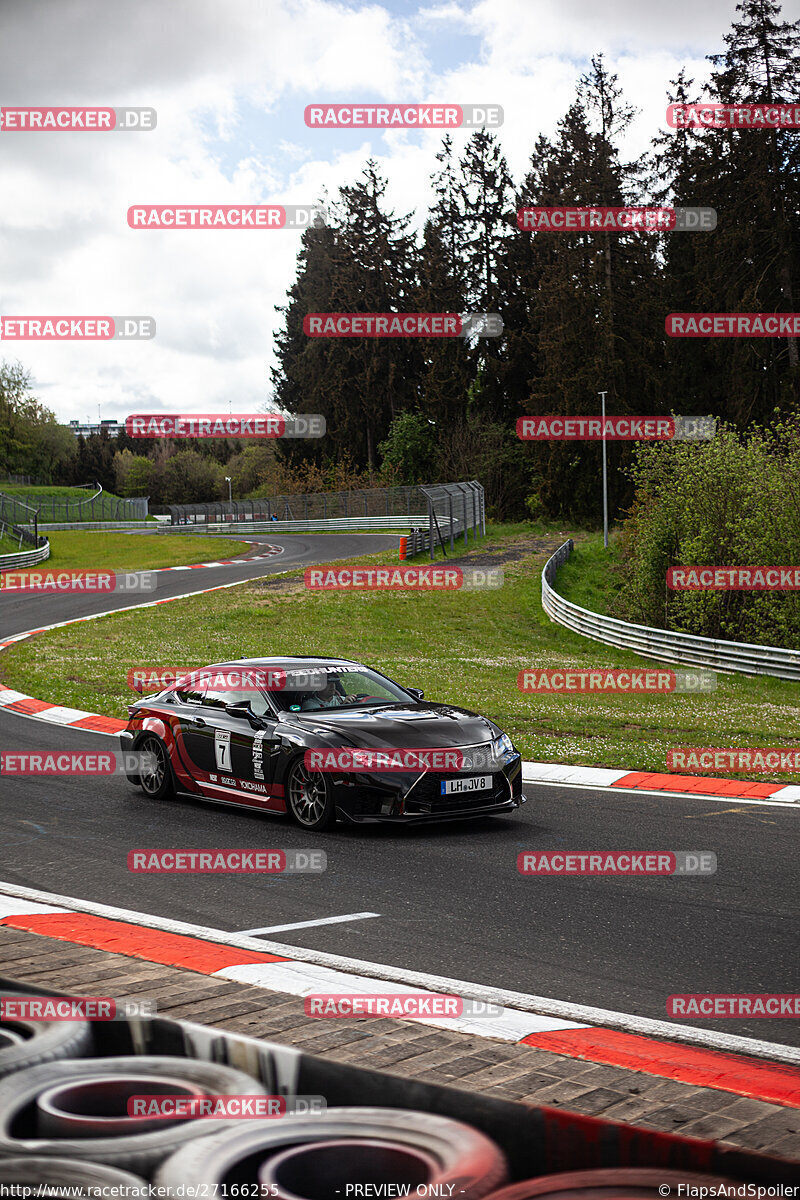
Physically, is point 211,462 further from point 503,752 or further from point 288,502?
point 503,752

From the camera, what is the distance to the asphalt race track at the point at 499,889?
19.2 ft

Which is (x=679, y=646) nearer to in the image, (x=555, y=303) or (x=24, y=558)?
(x=24, y=558)

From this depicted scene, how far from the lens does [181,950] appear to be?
6055 millimetres

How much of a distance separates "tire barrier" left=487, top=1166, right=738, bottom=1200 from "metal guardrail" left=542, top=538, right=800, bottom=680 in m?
22.0

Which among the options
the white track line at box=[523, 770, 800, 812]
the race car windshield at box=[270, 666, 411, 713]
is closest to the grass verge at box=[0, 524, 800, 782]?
the white track line at box=[523, 770, 800, 812]

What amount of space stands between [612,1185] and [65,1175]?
1.09 m

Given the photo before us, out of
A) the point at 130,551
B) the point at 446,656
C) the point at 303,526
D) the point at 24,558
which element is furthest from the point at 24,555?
the point at 303,526

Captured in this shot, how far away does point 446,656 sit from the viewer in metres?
25.1

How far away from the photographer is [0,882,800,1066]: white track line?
15.9 ft

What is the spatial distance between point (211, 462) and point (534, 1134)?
135 metres

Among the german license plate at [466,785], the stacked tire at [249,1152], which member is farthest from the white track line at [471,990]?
the german license plate at [466,785]

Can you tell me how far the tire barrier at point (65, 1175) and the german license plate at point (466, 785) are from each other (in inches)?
270

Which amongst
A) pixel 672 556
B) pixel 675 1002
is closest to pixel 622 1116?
pixel 675 1002

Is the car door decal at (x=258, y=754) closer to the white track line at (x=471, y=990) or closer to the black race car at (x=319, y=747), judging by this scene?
the black race car at (x=319, y=747)
